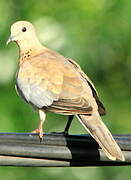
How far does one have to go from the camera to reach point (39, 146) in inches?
150

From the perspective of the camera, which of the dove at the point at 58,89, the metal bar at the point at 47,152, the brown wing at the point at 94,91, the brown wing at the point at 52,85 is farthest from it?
the brown wing at the point at 94,91

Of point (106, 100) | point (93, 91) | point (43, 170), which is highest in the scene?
point (93, 91)

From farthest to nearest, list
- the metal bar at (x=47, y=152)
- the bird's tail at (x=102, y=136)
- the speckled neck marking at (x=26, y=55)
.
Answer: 1. the speckled neck marking at (x=26, y=55)
2. the bird's tail at (x=102, y=136)
3. the metal bar at (x=47, y=152)

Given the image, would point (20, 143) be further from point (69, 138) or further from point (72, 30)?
point (72, 30)

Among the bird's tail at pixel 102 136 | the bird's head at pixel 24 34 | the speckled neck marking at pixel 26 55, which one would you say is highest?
the bird's head at pixel 24 34

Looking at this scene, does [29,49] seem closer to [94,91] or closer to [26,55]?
[26,55]

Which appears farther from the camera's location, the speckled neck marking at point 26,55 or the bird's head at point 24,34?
the bird's head at point 24,34

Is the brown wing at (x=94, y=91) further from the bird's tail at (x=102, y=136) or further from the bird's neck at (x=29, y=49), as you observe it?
the bird's neck at (x=29, y=49)

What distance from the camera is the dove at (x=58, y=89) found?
4961 mm

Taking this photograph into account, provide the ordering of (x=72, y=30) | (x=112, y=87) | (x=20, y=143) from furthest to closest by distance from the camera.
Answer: (x=112, y=87)
(x=72, y=30)
(x=20, y=143)

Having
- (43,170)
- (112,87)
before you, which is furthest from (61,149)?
(112,87)

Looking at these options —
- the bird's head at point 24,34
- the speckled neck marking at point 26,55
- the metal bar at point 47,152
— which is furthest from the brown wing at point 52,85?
the metal bar at point 47,152

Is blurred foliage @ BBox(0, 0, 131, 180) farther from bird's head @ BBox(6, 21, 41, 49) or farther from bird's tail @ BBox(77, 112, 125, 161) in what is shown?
bird's tail @ BBox(77, 112, 125, 161)

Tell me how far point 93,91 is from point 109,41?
41.1 inches
